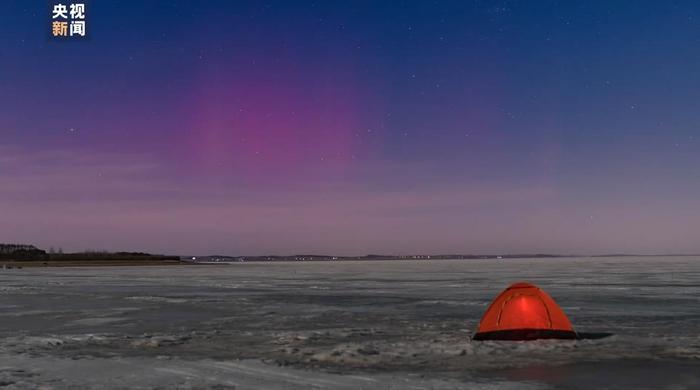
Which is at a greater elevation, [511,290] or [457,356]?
[511,290]

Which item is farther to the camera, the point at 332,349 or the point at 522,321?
the point at 522,321

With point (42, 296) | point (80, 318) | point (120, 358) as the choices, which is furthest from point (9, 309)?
point (120, 358)

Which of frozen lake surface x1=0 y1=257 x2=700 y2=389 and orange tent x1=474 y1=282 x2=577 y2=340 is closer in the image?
frozen lake surface x1=0 y1=257 x2=700 y2=389

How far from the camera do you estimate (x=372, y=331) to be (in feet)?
43.5

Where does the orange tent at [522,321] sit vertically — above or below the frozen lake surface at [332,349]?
above

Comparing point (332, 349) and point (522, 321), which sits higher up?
point (522, 321)

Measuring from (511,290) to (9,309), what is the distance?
13.6 metres

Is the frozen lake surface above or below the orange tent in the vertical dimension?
below

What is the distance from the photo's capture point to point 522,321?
38.6 ft

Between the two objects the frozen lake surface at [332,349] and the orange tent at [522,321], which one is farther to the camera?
the orange tent at [522,321]

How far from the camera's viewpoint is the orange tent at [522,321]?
11.7 meters

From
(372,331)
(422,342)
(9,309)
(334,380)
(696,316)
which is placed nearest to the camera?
(334,380)

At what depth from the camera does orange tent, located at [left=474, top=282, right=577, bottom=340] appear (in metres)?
11.7

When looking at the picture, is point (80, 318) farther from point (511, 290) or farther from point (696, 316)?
point (696, 316)
